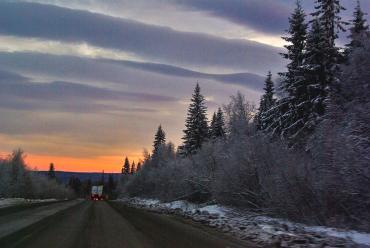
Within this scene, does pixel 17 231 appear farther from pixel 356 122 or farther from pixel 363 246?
pixel 356 122

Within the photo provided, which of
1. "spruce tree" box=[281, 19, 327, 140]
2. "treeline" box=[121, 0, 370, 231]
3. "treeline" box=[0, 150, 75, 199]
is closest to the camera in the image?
"treeline" box=[121, 0, 370, 231]

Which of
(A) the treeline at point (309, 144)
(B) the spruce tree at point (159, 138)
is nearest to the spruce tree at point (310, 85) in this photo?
(A) the treeline at point (309, 144)

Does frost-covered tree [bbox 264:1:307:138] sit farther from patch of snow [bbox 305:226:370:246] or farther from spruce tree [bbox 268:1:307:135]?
patch of snow [bbox 305:226:370:246]

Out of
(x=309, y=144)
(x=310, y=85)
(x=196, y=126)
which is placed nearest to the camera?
(x=309, y=144)

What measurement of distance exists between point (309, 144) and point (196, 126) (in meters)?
50.0

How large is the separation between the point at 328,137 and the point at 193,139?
177 ft

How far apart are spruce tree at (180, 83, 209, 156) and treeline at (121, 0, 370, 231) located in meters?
16.7

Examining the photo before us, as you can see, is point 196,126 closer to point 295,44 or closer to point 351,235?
point 295,44

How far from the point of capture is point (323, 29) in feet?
122

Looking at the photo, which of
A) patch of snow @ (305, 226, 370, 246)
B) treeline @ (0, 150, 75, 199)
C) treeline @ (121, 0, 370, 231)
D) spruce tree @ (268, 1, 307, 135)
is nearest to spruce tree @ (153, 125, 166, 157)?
treeline @ (0, 150, 75, 199)

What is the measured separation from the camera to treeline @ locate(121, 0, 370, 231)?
20047 mm

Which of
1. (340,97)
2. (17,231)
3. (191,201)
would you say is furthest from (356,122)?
(191,201)

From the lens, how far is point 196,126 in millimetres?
75062

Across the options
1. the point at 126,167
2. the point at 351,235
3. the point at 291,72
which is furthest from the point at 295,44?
the point at 126,167
